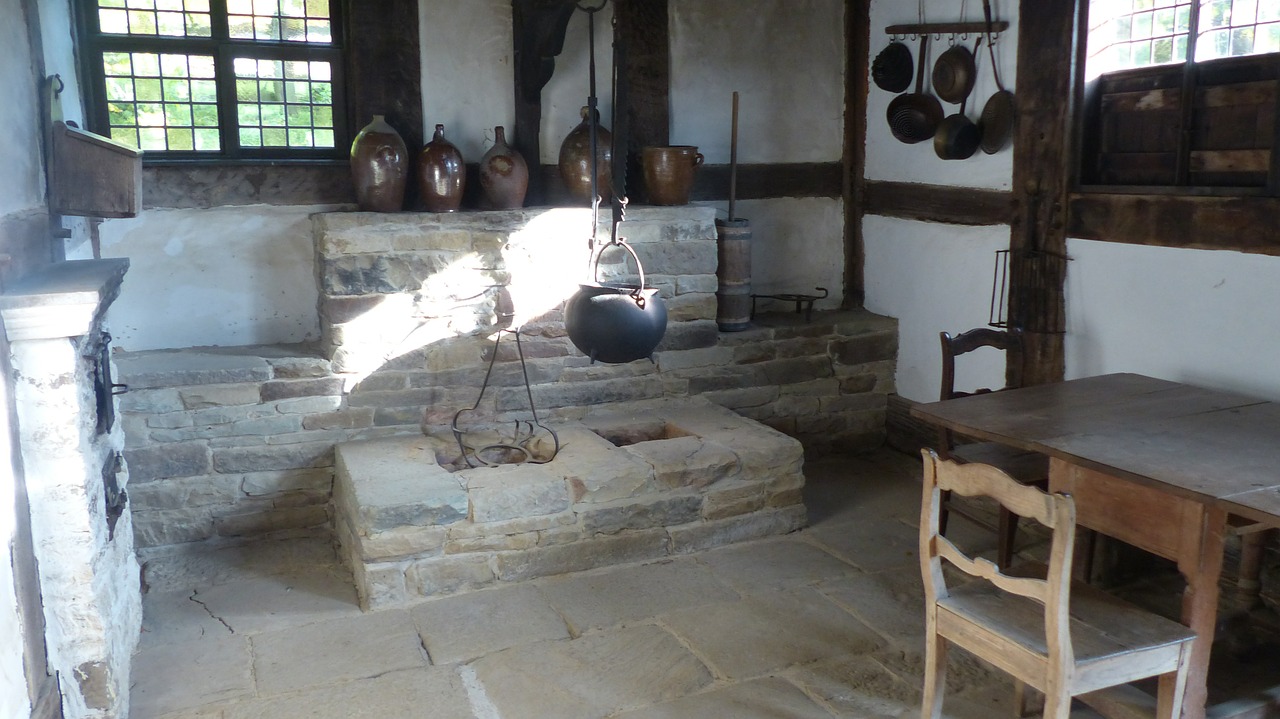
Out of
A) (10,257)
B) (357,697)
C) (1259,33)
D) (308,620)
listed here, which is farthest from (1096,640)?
(10,257)

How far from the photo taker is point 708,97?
5.22 m

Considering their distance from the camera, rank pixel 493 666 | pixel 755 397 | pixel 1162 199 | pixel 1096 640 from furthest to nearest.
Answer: pixel 755 397 < pixel 1162 199 < pixel 493 666 < pixel 1096 640

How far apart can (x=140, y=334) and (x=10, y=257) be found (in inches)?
78.1

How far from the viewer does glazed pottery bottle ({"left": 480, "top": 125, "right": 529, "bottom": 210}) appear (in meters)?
4.50

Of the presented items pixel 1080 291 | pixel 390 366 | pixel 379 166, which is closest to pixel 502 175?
pixel 379 166

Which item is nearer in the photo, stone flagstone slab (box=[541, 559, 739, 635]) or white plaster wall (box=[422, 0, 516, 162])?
stone flagstone slab (box=[541, 559, 739, 635])

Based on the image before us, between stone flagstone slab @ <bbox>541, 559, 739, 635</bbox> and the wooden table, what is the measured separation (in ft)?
3.57

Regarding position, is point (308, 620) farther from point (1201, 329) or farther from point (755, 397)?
point (1201, 329)

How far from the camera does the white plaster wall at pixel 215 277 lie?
431 cm

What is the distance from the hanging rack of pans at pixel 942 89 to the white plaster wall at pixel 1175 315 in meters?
0.71

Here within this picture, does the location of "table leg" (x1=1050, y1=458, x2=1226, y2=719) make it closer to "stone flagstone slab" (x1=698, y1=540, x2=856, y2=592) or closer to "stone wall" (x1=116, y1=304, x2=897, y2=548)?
"stone flagstone slab" (x1=698, y1=540, x2=856, y2=592)

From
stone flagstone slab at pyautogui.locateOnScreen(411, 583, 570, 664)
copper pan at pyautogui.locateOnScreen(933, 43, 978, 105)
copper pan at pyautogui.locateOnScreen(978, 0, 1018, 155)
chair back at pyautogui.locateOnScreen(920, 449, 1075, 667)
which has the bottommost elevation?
stone flagstone slab at pyautogui.locateOnScreen(411, 583, 570, 664)

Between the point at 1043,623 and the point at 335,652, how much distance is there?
219 cm

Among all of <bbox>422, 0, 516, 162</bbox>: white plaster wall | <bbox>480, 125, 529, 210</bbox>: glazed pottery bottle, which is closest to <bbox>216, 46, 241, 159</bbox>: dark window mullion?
<bbox>422, 0, 516, 162</bbox>: white plaster wall
